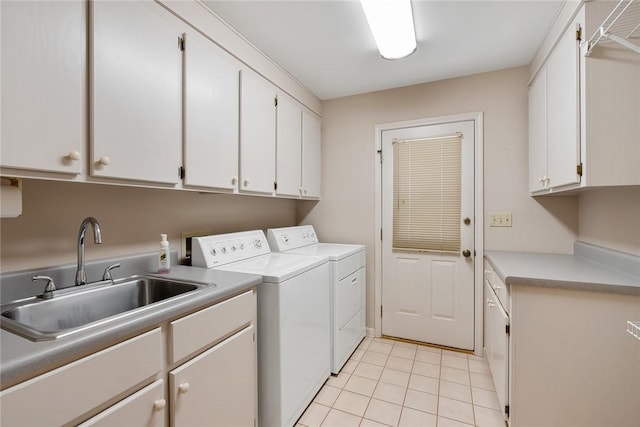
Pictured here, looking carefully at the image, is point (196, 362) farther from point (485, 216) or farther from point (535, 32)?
point (535, 32)

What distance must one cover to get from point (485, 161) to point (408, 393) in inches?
74.8

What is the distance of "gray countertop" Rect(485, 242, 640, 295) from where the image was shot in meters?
1.35

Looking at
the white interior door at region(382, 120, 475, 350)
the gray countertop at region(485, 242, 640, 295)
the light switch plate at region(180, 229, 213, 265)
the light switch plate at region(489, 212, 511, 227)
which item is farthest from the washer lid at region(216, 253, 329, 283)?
the light switch plate at region(489, 212, 511, 227)

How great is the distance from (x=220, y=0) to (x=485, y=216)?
→ 2424mm

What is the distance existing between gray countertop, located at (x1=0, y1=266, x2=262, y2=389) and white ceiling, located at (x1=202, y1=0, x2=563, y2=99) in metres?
1.56

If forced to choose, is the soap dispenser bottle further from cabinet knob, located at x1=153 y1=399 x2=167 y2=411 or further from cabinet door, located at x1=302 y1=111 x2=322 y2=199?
cabinet door, located at x1=302 y1=111 x2=322 y2=199

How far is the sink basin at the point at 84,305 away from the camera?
2.88ft

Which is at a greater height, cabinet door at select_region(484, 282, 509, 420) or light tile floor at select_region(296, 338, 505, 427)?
cabinet door at select_region(484, 282, 509, 420)

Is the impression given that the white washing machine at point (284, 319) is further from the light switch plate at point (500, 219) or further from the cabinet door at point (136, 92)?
the light switch plate at point (500, 219)

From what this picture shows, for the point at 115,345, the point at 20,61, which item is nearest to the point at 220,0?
the point at 20,61

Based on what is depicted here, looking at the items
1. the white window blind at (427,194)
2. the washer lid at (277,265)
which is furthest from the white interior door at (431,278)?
the washer lid at (277,265)

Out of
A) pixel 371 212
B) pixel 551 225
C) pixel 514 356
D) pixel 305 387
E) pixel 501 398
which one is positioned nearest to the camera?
pixel 514 356

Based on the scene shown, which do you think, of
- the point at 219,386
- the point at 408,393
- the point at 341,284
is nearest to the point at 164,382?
the point at 219,386

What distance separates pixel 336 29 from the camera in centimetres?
184
